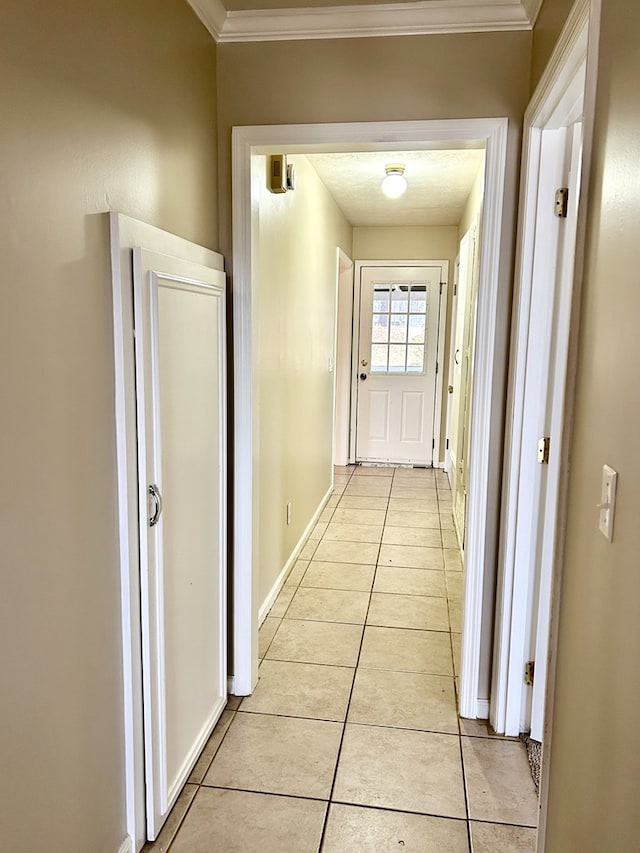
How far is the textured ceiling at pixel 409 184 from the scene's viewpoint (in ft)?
12.1

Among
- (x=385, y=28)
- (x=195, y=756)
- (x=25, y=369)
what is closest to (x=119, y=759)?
(x=195, y=756)

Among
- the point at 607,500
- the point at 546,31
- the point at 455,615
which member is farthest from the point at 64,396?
the point at 455,615

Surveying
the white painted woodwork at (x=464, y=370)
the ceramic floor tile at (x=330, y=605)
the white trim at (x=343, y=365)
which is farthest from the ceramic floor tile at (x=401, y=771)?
the white trim at (x=343, y=365)

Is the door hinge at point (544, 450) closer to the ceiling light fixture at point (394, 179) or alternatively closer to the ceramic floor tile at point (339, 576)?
the ceramic floor tile at point (339, 576)

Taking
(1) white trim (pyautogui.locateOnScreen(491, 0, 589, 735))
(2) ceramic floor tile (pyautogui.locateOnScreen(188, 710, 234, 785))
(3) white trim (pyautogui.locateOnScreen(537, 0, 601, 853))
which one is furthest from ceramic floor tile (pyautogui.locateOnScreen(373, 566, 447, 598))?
(3) white trim (pyautogui.locateOnScreen(537, 0, 601, 853))

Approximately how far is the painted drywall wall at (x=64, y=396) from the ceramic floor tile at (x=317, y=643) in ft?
4.00

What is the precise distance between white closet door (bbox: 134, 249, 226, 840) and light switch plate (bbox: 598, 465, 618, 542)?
1.04 metres

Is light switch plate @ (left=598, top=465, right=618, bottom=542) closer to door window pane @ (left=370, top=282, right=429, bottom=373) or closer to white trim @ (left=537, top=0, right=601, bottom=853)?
white trim @ (left=537, top=0, right=601, bottom=853)

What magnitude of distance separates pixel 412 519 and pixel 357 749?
2631 millimetres

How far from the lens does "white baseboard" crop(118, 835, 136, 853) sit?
1544mm

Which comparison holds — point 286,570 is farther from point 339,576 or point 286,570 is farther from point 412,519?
point 412,519

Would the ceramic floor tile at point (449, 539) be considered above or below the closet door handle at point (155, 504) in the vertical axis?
below

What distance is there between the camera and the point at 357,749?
6.85ft

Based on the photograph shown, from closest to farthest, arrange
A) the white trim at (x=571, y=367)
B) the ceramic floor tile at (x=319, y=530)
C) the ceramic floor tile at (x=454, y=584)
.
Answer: the white trim at (x=571, y=367) < the ceramic floor tile at (x=454, y=584) < the ceramic floor tile at (x=319, y=530)
